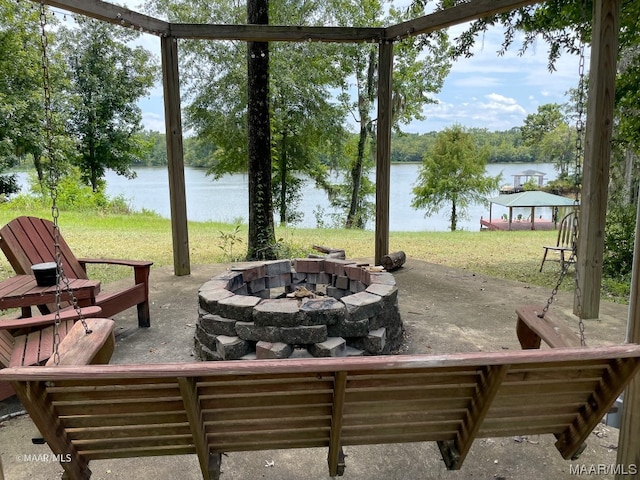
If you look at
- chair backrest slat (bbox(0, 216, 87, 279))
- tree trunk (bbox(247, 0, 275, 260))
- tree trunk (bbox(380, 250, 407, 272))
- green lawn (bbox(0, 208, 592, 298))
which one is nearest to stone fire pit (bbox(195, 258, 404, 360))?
chair backrest slat (bbox(0, 216, 87, 279))

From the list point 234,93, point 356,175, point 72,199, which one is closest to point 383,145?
point 234,93

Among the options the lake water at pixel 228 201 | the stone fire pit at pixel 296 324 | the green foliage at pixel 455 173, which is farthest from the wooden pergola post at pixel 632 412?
the green foliage at pixel 455 173

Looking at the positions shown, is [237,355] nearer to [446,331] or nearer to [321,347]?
[321,347]

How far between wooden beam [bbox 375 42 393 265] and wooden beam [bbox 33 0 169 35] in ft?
7.83

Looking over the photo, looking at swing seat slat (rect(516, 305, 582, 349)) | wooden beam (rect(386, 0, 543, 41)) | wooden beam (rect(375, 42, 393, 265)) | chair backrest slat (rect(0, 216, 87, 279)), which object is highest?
wooden beam (rect(386, 0, 543, 41))

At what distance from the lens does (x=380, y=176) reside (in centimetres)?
524

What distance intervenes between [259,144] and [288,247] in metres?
1.54

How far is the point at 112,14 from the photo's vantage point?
3.81 metres

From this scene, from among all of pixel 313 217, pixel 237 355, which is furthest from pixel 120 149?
pixel 237 355

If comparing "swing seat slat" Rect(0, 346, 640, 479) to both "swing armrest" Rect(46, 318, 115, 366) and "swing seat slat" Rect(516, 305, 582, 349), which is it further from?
"swing seat slat" Rect(516, 305, 582, 349)

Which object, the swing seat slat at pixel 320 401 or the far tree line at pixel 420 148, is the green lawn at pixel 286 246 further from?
the swing seat slat at pixel 320 401

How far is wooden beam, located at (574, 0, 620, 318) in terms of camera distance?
10.8 feet

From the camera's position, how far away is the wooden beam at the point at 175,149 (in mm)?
4652

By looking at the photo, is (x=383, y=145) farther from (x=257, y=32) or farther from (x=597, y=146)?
(x=597, y=146)
